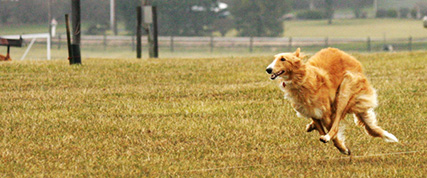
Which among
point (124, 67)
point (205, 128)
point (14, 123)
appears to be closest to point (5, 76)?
point (124, 67)

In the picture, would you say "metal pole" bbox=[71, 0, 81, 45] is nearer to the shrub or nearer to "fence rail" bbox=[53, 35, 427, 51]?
"fence rail" bbox=[53, 35, 427, 51]

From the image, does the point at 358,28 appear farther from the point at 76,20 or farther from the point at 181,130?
the point at 181,130

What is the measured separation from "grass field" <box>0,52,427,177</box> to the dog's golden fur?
448 mm

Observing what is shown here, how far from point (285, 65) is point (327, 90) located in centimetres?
71

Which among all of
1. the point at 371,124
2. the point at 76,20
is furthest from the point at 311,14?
the point at 371,124

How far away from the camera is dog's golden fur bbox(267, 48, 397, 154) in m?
8.03

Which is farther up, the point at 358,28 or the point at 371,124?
the point at 371,124

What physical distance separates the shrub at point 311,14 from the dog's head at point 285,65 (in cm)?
8299

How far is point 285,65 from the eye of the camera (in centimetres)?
789

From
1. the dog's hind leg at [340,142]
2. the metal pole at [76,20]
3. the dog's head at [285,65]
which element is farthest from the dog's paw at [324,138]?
the metal pole at [76,20]

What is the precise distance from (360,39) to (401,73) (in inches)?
2277

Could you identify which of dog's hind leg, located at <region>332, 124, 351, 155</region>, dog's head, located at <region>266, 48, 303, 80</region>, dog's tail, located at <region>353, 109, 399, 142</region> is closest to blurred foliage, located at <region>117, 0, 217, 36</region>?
dog's tail, located at <region>353, 109, 399, 142</region>

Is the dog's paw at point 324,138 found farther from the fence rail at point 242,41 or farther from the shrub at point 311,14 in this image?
the shrub at point 311,14

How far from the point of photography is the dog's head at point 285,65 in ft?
25.5
